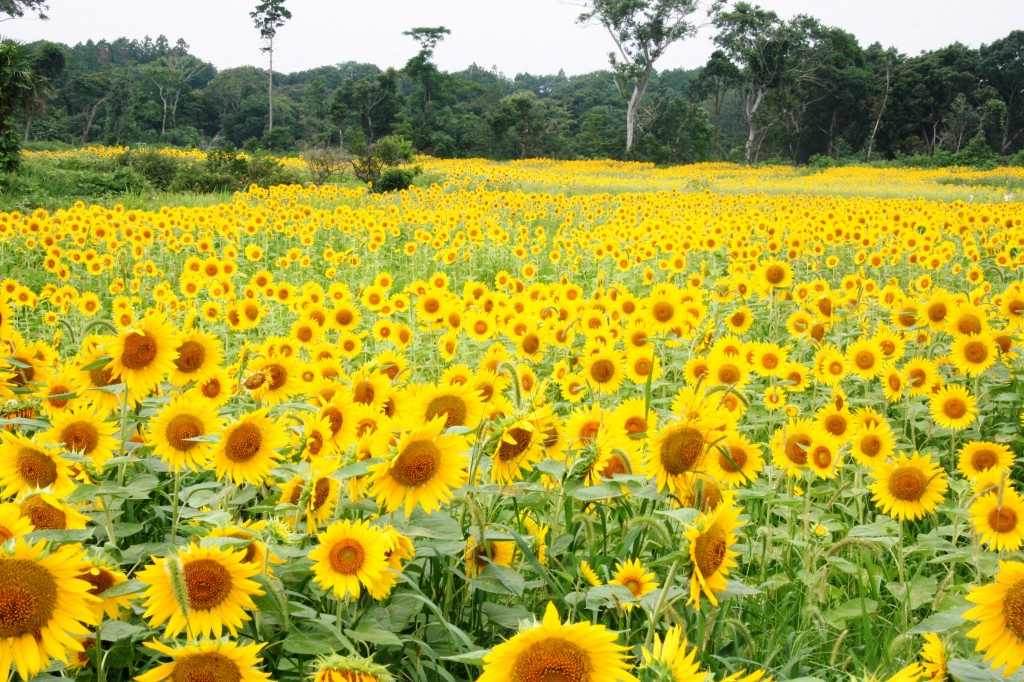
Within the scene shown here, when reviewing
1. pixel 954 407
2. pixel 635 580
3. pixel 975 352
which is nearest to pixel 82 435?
pixel 635 580

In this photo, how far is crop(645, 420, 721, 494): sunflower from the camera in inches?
57.9

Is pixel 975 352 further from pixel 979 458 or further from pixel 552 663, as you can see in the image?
pixel 552 663

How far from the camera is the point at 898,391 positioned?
11.1ft

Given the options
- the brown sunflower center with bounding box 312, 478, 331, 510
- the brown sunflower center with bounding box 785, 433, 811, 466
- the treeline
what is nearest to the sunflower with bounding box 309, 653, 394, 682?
the brown sunflower center with bounding box 312, 478, 331, 510

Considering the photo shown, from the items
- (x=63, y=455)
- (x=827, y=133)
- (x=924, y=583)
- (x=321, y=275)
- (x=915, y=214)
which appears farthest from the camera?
(x=827, y=133)

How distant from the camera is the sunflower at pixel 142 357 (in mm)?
1652

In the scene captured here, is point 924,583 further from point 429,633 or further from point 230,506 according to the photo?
point 230,506

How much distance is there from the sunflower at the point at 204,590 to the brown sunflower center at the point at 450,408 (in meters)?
0.57

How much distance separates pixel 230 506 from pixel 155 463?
237 millimetres

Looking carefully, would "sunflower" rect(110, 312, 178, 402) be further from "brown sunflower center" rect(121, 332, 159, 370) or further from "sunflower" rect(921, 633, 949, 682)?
"sunflower" rect(921, 633, 949, 682)

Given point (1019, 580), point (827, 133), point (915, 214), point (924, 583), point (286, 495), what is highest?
point (827, 133)

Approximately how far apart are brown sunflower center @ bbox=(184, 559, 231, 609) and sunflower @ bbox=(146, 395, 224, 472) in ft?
1.59

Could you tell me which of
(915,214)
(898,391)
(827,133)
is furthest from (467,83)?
(898,391)

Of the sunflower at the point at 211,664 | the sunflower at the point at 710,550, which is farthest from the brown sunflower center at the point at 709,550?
the sunflower at the point at 211,664
